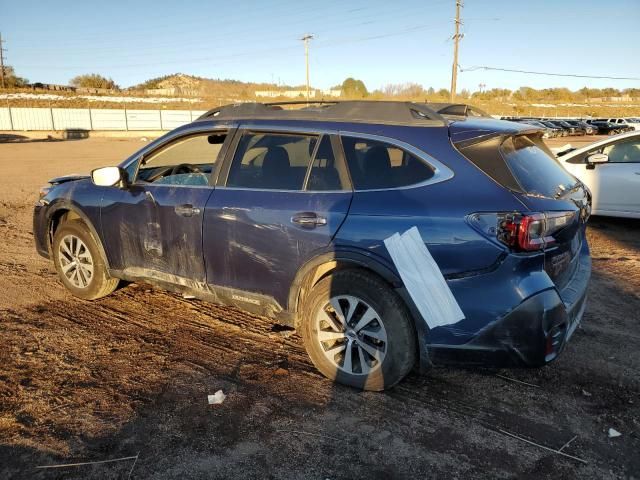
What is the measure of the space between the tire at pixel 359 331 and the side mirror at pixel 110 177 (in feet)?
6.59

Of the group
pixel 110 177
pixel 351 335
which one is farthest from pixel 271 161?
pixel 110 177

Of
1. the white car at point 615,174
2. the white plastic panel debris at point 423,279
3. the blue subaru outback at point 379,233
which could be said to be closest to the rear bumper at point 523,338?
the blue subaru outback at point 379,233

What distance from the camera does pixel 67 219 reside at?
187 inches

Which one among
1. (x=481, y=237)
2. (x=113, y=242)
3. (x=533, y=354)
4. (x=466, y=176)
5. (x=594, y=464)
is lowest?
(x=594, y=464)

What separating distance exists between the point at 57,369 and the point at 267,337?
1.53 m

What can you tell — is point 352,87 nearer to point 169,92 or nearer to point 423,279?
point 169,92

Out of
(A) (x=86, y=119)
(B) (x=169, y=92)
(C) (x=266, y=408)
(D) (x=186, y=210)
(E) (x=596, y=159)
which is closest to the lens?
(C) (x=266, y=408)

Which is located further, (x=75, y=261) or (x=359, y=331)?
(x=75, y=261)

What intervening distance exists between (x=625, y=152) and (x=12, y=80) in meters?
89.9

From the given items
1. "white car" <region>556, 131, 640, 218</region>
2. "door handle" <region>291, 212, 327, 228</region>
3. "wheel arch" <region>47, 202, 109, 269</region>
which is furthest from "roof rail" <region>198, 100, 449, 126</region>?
"white car" <region>556, 131, 640, 218</region>

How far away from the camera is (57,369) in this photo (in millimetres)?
3484

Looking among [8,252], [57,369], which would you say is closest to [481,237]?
[57,369]

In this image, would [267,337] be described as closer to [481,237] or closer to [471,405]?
[471,405]

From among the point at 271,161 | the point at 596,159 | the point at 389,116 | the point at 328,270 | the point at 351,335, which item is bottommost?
the point at 351,335
